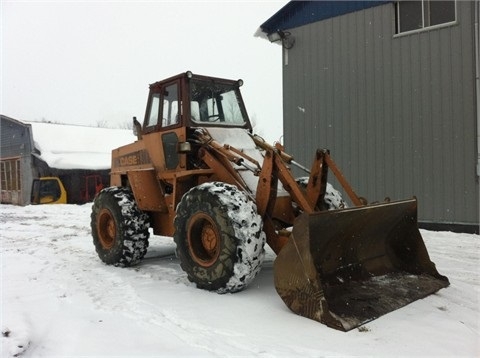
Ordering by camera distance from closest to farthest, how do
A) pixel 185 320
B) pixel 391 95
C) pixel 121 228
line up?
1. pixel 185 320
2. pixel 121 228
3. pixel 391 95

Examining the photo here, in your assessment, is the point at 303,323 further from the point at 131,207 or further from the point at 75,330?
the point at 131,207

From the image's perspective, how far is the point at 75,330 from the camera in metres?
3.62

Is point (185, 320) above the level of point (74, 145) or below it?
below

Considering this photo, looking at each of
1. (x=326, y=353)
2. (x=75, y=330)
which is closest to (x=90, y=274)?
(x=75, y=330)

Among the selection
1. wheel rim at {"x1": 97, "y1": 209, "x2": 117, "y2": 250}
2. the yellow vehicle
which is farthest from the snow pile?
wheel rim at {"x1": 97, "y1": 209, "x2": 117, "y2": 250}

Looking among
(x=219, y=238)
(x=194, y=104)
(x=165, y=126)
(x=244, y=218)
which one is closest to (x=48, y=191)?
(x=165, y=126)

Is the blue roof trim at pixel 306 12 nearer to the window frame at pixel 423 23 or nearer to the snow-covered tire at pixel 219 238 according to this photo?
the window frame at pixel 423 23

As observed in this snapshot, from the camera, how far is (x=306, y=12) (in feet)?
36.4

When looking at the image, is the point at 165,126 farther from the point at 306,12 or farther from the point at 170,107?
the point at 306,12

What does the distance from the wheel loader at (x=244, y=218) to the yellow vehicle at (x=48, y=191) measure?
50.4 ft

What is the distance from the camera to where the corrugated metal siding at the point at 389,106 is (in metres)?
8.80

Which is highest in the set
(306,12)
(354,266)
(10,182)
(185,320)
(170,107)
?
(306,12)

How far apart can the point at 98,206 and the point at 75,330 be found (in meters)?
3.08

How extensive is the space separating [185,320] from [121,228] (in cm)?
243
